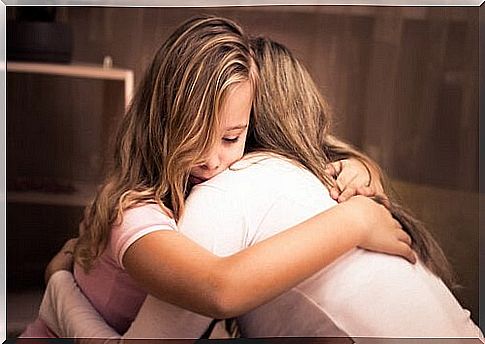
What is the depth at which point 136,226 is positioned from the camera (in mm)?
1968

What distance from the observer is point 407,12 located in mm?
2008

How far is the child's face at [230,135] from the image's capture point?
6.47 feet

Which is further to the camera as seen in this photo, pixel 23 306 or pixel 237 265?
pixel 23 306

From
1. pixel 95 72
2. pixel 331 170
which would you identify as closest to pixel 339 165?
pixel 331 170

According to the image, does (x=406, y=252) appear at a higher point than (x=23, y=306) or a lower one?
higher

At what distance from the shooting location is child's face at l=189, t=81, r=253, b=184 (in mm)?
1973

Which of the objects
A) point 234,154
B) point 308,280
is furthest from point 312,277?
point 234,154

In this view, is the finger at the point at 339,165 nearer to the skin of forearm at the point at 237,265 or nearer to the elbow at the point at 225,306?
the skin of forearm at the point at 237,265

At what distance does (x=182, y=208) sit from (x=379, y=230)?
0.36 meters

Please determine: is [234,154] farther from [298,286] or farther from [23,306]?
[23,306]

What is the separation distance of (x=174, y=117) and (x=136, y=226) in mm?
207

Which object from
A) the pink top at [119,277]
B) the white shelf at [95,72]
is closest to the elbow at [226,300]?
the pink top at [119,277]

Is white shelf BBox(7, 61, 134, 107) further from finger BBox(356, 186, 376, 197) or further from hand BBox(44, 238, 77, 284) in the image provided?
finger BBox(356, 186, 376, 197)

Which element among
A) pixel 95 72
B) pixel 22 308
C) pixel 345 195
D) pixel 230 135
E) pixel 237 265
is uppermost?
pixel 95 72
